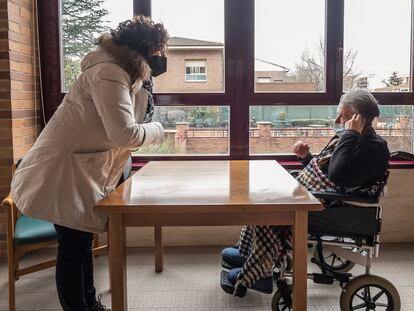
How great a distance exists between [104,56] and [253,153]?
5.95 ft

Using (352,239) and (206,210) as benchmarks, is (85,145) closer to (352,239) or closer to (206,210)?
(206,210)

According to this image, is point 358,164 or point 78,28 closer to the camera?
point 358,164

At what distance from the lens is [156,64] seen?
200cm

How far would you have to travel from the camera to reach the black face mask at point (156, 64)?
1972 millimetres

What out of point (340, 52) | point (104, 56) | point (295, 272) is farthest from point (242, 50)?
point (295, 272)

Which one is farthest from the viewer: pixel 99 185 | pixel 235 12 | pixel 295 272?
pixel 235 12

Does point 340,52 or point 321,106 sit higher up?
point 340,52

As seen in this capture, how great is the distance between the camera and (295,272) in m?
1.76

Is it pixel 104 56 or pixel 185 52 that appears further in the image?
pixel 185 52

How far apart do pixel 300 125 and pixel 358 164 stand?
135 centimetres

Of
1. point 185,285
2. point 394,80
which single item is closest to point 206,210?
point 185,285

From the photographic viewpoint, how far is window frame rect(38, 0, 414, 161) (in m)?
3.33

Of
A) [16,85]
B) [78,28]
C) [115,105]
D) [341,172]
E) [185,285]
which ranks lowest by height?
[185,285]

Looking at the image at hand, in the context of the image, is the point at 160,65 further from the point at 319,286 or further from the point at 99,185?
the point at 319,286
